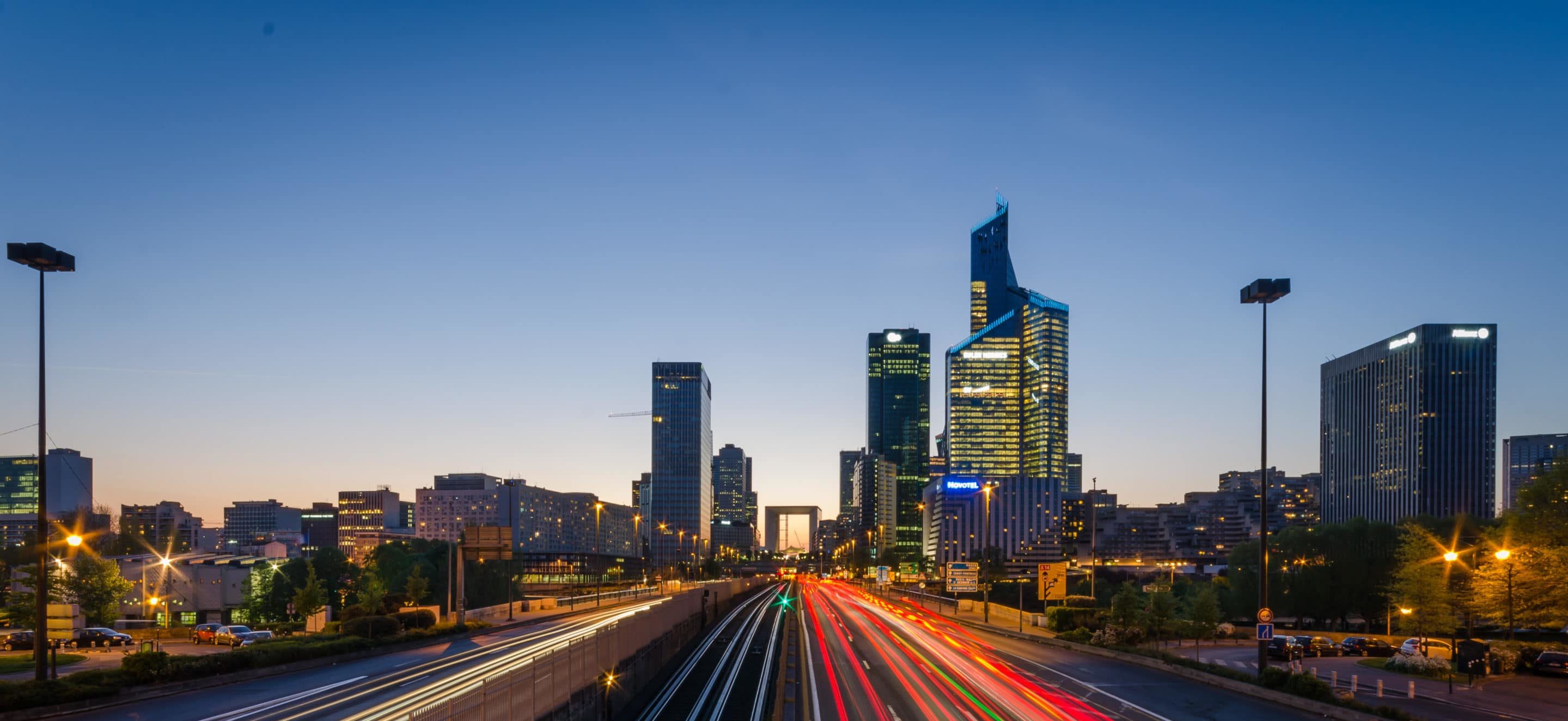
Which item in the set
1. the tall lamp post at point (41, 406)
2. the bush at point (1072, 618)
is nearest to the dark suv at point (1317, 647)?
the bush at point (1072, 618)

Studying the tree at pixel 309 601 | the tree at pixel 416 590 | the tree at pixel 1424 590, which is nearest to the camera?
the tree at pixel 1424 590

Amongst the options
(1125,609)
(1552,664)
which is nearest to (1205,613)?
(1125,609)

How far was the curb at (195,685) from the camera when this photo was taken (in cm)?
2597

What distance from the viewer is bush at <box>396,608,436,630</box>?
183 feet

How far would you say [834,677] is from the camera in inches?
1458

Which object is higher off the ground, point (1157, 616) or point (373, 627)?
point (1157, 616)

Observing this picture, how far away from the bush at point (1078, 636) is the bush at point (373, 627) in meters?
35.8

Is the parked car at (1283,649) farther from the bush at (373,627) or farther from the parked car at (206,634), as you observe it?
the parked car at (206,634)

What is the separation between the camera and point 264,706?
28906 mm

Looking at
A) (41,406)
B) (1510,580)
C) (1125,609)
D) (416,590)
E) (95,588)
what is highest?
(41,406)

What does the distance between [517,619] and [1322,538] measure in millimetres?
78985

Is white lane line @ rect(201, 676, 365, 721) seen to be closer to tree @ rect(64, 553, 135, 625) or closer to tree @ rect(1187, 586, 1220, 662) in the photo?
tree @ rect(64, 553, 135, 625)

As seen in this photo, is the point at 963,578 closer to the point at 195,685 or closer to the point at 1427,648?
the point at 1427,648

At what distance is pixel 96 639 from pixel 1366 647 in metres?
65.9
